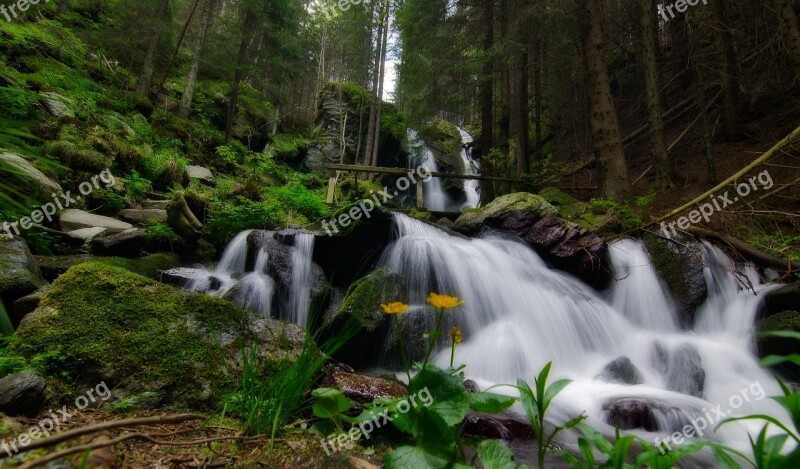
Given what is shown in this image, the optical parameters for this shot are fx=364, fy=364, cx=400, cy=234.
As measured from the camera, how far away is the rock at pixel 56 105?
336 inches

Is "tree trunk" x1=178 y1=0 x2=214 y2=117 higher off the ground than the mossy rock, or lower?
higher

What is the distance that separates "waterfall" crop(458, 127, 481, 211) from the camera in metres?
18.7

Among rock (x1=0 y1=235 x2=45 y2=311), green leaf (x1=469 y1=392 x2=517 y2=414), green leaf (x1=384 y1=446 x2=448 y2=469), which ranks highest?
rock (x1=0 y1=235 x2=45 y2=311)

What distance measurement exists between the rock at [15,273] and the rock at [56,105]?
614 centimetres

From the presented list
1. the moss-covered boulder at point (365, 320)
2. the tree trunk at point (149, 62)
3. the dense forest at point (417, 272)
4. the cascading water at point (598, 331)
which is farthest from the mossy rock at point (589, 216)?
the tree trunk at point (149, 62)

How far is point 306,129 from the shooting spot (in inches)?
1093

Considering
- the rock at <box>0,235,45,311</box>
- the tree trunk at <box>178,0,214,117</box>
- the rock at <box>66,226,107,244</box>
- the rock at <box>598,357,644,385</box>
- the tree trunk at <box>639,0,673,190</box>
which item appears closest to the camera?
the rock at <box>0,235,45,311</box>

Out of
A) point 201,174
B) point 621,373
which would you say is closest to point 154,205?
point 201,174

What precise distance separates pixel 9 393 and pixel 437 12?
13.7 metres

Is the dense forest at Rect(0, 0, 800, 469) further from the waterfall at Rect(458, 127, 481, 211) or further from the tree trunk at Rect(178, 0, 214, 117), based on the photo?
the waterfall at Rect(458, 127, 481, 211)

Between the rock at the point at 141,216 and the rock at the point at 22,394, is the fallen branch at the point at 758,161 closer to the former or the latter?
the rock at the point at 22,394

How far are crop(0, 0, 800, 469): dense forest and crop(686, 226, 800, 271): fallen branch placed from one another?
32 mm

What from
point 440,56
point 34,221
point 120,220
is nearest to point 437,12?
point 440,56

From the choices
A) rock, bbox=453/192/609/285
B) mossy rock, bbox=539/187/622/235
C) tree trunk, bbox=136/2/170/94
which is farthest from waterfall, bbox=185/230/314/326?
tree trunk, bbox=136/2/170/94
